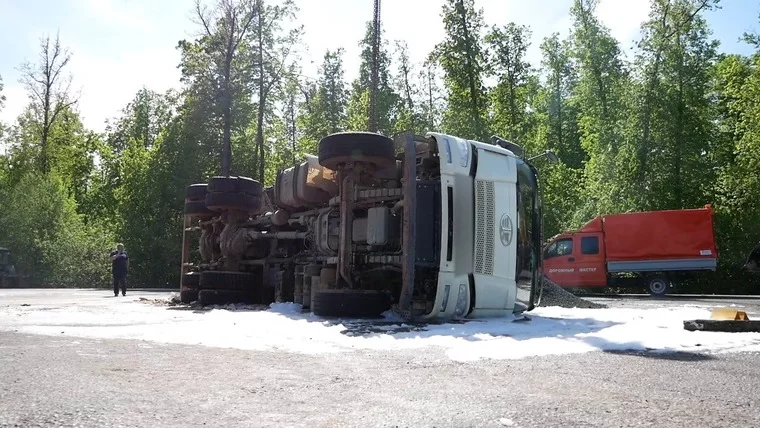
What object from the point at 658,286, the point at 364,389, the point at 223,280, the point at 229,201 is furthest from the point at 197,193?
the point at 658,286

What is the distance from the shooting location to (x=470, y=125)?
30906mm

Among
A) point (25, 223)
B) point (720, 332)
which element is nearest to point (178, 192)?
point (25, 223)

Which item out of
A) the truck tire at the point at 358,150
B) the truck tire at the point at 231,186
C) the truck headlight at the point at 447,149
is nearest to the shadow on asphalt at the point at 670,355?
Result: the truck headlight at the point at 447,149

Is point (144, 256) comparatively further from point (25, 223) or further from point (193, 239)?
point (193, 239)

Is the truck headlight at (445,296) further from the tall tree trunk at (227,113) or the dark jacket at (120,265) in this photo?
the tall tree trunk at (227,113)

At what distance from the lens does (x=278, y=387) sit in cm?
347

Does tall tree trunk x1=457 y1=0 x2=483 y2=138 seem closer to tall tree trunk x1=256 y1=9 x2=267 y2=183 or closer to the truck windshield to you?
tall tree trunk x1=256 y1=9 x2=267 y2=183

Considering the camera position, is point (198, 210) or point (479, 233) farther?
point (198, 210)

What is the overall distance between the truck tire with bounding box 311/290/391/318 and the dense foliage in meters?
21.4

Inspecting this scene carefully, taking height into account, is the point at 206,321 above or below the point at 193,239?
below

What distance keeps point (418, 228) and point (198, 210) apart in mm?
5923

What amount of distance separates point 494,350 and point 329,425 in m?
2.62

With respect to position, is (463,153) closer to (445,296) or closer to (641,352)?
(445,296)

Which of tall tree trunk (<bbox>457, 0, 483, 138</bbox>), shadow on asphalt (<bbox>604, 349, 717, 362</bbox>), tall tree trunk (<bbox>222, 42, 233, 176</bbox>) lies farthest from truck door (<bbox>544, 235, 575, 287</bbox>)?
shadow on asphalt (<bbox>604, 349, 717, 362</bbox>)
